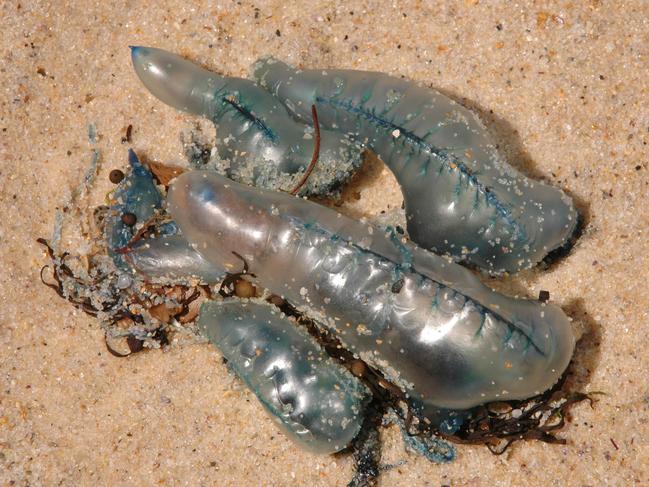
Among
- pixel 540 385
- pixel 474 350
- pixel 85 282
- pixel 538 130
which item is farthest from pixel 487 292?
pixel 85 282

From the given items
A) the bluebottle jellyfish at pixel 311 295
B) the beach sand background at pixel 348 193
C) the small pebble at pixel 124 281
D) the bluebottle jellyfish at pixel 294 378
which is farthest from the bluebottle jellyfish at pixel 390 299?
the small pebble at pixel 124 281

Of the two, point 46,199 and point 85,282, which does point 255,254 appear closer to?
point 85,282

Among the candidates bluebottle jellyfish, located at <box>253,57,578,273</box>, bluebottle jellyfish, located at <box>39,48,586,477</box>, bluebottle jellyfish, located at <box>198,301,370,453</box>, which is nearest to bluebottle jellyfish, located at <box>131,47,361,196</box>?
bluebottle jellyfish, located at <box>39,48,586,477</box>

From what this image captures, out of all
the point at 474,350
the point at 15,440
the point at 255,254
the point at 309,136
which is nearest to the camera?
the point at 474,350

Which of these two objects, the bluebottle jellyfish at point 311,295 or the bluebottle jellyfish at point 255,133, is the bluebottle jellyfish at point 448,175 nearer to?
the bluebottle jellyfish at point 311,295

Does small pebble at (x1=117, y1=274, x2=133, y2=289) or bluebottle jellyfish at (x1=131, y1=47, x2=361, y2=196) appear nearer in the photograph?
bluebottle jellyfish at (x1=131, y1=47, x2=361, y2=196)

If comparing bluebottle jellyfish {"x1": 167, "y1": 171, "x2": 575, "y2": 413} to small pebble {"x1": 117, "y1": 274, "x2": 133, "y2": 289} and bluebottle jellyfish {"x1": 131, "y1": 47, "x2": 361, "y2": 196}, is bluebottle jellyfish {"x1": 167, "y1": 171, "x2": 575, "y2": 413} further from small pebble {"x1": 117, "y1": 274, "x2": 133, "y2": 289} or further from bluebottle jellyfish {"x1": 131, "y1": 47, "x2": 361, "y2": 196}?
small pebble {"x1": 117, "y1": 274, "x2": 133, "y2": 289}

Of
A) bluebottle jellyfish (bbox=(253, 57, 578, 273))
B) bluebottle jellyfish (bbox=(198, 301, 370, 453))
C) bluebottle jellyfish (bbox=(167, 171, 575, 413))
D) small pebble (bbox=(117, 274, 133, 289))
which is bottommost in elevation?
small pebble (bbox=(117, 274, 133, 289))
